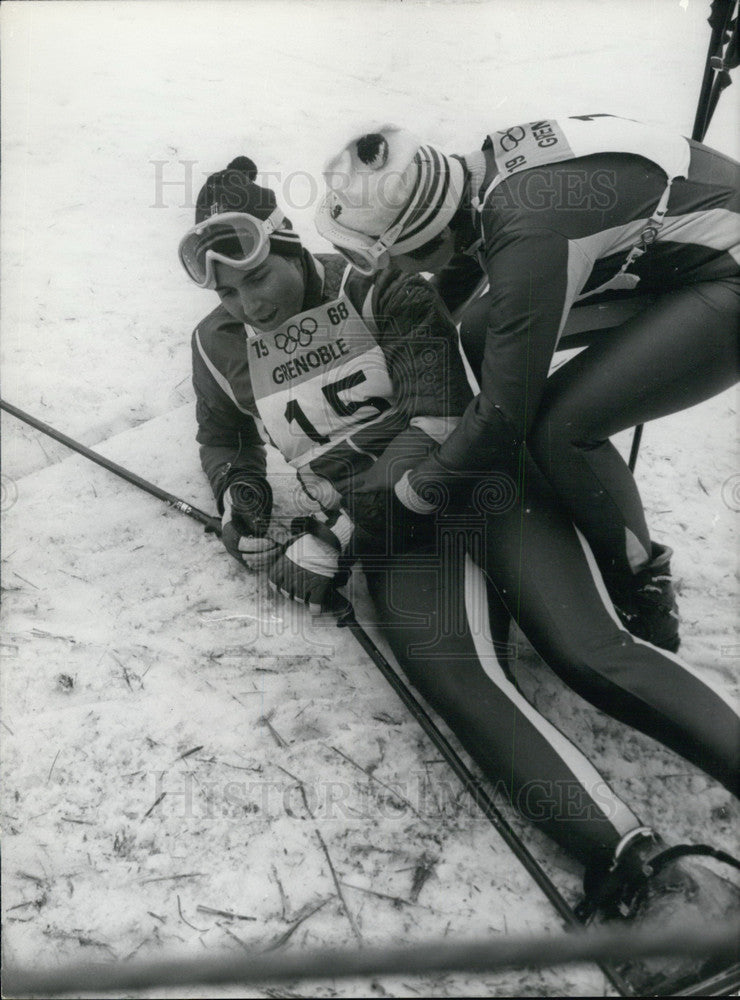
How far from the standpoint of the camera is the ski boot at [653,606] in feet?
7.27

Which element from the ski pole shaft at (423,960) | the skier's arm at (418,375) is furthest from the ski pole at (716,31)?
the ski pole shaft at (423,960)

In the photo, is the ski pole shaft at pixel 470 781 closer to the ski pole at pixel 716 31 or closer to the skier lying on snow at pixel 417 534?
the skier lying on snow at pixel 417 534

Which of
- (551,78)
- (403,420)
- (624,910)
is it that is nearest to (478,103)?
(551,78)

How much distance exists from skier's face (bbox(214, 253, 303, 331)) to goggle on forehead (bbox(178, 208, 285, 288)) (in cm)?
3

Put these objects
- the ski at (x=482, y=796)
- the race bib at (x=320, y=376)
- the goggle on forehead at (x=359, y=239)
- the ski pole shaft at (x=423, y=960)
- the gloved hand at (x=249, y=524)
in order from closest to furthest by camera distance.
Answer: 1. the ski pole shaft at (x=423, y=960)
2. the ski at (x=482, y=796)
3. the goggle on forehead at (x=359, y=239)
4. the race bib at (x=320, y=376)
5. the gloved hand at (x=249, y=524)

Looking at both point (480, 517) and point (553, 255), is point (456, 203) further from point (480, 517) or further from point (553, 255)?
point (480, 517)

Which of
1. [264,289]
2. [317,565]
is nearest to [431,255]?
[264,289]

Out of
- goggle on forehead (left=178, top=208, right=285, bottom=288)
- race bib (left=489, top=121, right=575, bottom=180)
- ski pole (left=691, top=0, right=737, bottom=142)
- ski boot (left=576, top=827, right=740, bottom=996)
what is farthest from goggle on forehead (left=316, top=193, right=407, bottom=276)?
ski boot (left=576, top=827, right=740, bottom=996)

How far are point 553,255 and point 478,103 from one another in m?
2.50

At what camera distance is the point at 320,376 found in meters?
2.42

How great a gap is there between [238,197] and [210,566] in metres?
1.17

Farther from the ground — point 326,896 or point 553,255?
point 553,255

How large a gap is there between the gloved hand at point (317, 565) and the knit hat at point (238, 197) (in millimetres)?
814

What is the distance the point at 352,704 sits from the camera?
7.44 feet
